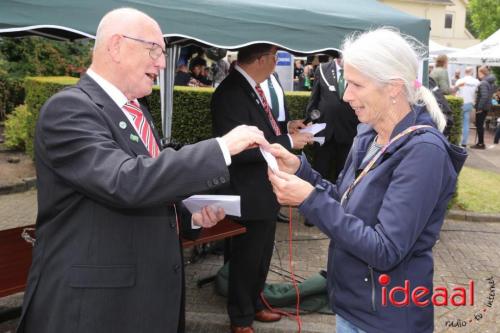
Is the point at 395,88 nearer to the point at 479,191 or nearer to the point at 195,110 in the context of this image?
the point at 195,110

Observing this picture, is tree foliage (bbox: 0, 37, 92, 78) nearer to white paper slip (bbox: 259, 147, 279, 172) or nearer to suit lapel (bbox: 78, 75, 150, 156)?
suit lapel (bbox: 78, 75, 150, 156)

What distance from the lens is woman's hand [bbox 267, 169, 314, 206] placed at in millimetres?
1734

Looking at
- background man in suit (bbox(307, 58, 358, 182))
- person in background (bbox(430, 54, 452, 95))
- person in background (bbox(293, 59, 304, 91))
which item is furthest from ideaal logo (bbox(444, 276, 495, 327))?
person in background (bbox(293, 59, 304, 91))

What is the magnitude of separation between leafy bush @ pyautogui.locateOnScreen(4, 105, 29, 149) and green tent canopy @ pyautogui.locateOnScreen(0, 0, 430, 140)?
6.20m

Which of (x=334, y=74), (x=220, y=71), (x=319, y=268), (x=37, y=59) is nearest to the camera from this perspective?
(x=319, y=268)

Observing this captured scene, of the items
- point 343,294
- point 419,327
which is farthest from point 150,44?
point 419,327

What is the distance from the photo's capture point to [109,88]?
5.90 feet

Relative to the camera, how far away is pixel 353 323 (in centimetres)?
191

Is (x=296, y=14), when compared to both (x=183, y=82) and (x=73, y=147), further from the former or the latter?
(x=183, y=82)

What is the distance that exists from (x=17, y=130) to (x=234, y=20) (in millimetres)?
8028

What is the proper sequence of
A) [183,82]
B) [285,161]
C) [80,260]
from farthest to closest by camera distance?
[183,82]
[285,161]
[80,260]

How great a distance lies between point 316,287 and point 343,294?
2.21 metres

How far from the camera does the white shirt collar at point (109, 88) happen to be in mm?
1788

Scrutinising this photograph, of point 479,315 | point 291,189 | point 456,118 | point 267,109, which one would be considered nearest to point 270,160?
point 291,189
